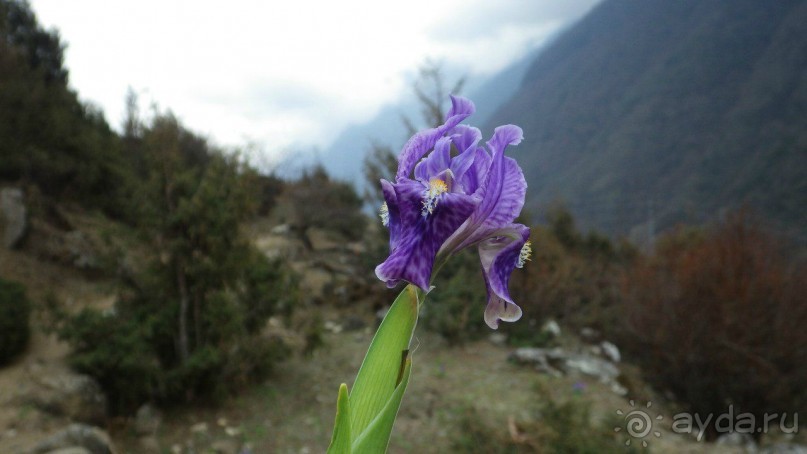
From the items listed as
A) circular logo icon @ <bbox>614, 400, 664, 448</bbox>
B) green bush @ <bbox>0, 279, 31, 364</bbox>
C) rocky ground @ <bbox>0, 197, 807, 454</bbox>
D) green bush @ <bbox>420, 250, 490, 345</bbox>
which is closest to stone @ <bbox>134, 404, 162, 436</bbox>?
rocky ground @ <bbox>0, 197, 807, 454</bbox>

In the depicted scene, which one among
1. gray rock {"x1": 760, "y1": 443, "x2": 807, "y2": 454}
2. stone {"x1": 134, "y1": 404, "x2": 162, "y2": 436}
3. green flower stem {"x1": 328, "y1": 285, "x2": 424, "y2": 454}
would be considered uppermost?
green flower stem {"x1": 328, "y1": 285, "x2": 424, "y2": 454}

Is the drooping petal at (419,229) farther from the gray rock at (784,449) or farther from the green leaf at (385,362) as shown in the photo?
the gray rock at (784,449)

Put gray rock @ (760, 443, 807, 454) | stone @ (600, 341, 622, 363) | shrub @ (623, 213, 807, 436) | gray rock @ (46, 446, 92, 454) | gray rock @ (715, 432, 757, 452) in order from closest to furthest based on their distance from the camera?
gray rock @ (46, 446, 92, 454) < gray rock @ (760, 443, 807, 454) < gray rock @ (715, 432, 757, 452) < shrub @ (623, 213, 807, 436) < stone @ (600, 341, 622, 363)

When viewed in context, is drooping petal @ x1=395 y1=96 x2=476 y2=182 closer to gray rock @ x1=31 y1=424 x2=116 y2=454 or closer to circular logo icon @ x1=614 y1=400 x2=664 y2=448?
circular logo icon @ x1=614 y1=400 x2=664 y2=448

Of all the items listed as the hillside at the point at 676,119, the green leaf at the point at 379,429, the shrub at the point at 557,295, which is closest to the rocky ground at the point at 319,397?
the shrub at the point at 557,295

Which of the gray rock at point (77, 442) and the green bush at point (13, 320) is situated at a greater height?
the green bush at point (13, 320)

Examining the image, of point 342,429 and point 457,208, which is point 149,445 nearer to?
point 342,429
